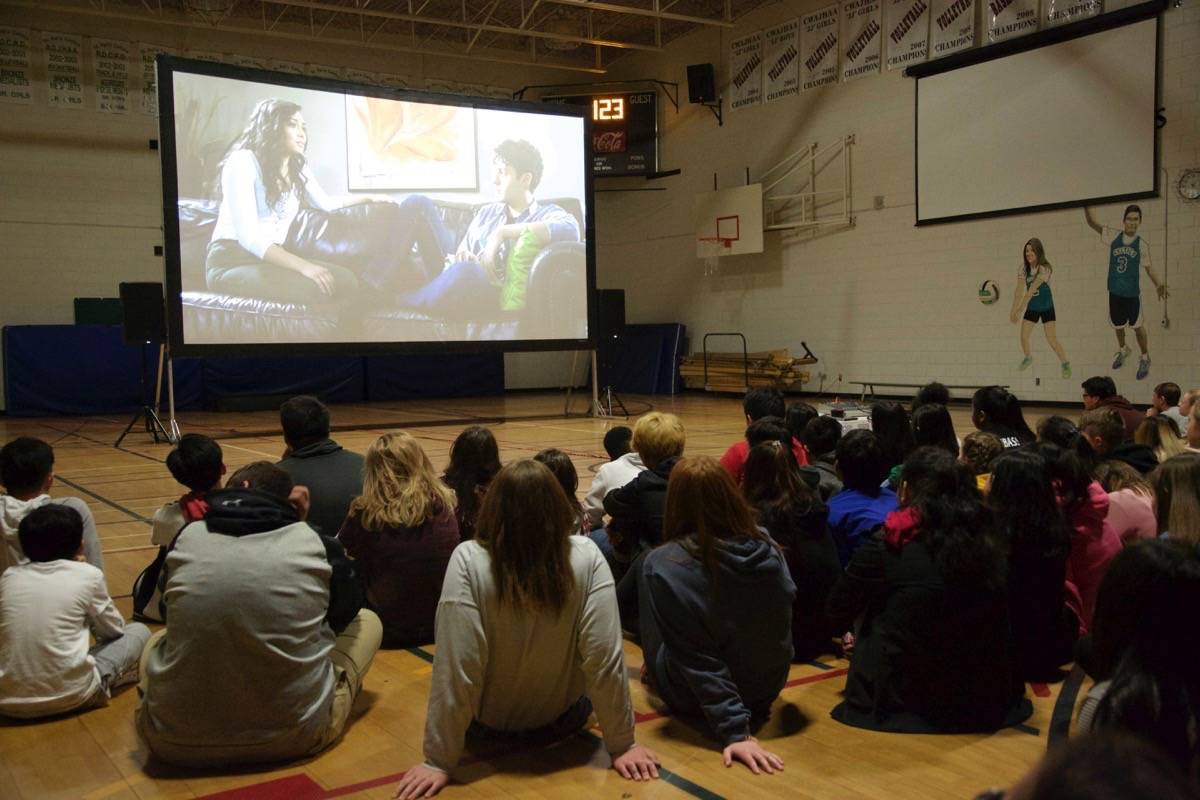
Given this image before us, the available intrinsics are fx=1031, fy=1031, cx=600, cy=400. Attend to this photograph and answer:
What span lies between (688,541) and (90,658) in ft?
6.22

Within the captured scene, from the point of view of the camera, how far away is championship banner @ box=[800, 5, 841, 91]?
1441 cm

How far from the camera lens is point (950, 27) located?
12812 millimetres

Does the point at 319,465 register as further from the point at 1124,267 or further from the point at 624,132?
the point at 624,132


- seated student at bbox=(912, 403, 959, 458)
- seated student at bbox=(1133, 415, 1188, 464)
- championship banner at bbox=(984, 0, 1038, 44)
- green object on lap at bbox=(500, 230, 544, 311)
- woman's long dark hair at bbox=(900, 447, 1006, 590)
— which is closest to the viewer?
woman's long dark hair at bbox=(900, 447, 1006, 590)

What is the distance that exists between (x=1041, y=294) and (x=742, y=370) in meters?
4.60

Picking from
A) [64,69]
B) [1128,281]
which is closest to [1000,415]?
[1128,281]

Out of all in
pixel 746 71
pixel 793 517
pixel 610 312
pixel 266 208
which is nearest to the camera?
pixel 793 517

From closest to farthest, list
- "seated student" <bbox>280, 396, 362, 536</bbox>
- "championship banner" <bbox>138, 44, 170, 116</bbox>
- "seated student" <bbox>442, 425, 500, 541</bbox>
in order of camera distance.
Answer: "seated student" <bbox>442, 425, 500, 541</bbox> → "seated student" <bbox>280, 396, 362, 536</bbox> → "championship banner" <bbox>138, 44, 170, 116</bbox>

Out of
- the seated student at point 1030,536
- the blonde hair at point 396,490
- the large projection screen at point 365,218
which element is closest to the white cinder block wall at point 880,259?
the large projection screen at point 365,218

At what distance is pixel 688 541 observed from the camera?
9.42 feet

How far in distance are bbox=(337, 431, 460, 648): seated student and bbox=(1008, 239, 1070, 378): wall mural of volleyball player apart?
1033 cm

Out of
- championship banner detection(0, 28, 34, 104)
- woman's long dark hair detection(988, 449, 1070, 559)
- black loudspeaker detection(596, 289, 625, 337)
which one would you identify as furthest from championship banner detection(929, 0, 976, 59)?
championship banner detection(0, 28, 34, 104)

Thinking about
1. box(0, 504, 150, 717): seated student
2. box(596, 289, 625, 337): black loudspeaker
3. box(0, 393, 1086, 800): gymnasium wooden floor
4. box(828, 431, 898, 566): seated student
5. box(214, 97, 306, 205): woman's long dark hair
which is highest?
box(214, 97, 306, 205): woman's long dark hair

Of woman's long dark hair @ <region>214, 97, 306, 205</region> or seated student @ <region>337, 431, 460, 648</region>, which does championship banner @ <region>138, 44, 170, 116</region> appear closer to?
woman's long dark hair @ <region>214, 97, 306, 205</region>
